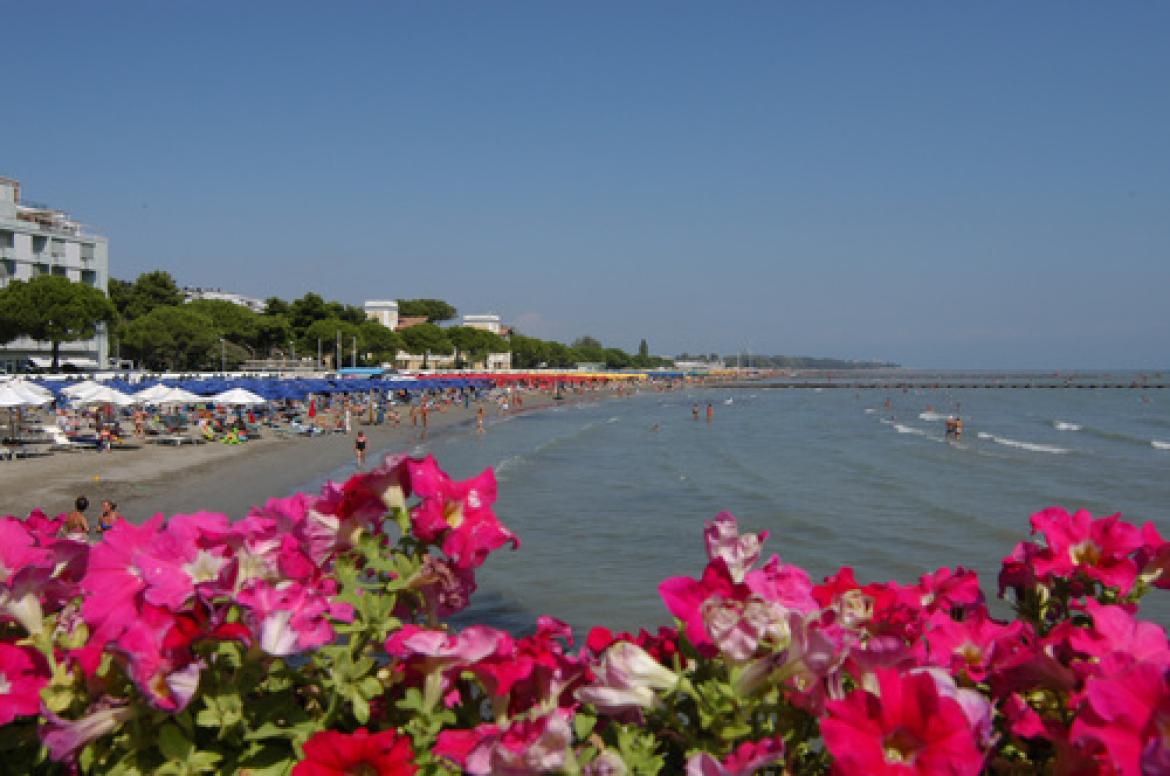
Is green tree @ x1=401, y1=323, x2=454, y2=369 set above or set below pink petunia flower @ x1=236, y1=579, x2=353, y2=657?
above

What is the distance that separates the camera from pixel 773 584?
81.7 inches

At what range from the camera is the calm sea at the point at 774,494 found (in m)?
16.2

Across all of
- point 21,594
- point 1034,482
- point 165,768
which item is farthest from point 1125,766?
point 1034,482

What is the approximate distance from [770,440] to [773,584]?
4999cm

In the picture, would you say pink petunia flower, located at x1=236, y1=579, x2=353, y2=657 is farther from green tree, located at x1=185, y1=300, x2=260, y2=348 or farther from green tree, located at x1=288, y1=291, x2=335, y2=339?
green tree, located at x1=288, y1=291, x2=335, y2=339

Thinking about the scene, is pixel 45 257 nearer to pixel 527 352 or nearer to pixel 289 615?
pixel 289 615

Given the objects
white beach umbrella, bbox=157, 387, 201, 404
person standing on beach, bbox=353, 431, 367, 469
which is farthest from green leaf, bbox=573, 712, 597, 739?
white beach umbrella, bbox=157, 387, 201, 404

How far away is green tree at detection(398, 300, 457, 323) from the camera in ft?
617

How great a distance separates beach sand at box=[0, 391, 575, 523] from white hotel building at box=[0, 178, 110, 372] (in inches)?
1419

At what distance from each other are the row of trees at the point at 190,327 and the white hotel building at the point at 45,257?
3335mm

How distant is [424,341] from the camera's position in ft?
436

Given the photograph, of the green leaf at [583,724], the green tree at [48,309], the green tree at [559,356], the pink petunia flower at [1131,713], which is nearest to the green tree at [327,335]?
the green tree at [48,309]

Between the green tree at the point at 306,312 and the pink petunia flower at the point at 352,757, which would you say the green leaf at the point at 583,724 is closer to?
the pink petunia flower at the point at 352,757

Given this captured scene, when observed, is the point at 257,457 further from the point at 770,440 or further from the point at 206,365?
the point at 206,365
